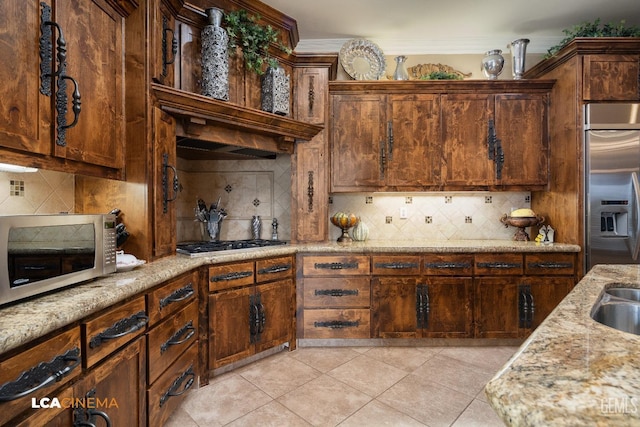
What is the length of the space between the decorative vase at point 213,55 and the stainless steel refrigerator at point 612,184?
Answer: 9.98ft

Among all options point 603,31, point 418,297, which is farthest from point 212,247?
point 603,31

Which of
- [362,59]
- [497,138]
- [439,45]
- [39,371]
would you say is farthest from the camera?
[439,45]

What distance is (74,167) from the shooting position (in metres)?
1.56

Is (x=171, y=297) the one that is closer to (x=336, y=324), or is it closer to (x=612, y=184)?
(x=336, y=324)

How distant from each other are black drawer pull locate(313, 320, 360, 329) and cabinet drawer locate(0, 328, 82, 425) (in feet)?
6.32

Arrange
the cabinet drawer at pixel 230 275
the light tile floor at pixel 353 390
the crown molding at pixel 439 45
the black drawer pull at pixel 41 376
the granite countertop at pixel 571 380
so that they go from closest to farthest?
1. the granite countertop at pixel 571 380
2. the black drawer pull at pixel 41 376
3. the light tile floor at pixel 353 390
4. the cabinet drawer at pixel 230 275
5. the crown molding at pixel 439 45

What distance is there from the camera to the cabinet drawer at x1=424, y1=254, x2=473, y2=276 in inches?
110

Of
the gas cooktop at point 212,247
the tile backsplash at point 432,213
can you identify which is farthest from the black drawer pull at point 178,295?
the tile backsplash at point 432,213

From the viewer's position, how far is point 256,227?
3232 millimetres

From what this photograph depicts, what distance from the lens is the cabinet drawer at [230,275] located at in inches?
87.3

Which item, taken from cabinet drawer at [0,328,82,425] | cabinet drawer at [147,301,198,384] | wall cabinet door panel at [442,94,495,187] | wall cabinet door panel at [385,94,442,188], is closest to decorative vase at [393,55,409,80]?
wall cabinet door panel at [385,94,442,188]

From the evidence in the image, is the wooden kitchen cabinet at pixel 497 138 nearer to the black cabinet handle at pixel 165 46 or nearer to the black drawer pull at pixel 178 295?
the black cabinet handle at pixel 165 46

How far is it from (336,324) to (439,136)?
79.0 inches

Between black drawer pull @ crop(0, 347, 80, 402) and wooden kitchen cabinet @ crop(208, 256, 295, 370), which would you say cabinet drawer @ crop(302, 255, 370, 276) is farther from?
black drawer pull @ crop(0, 347, 80, 402)
